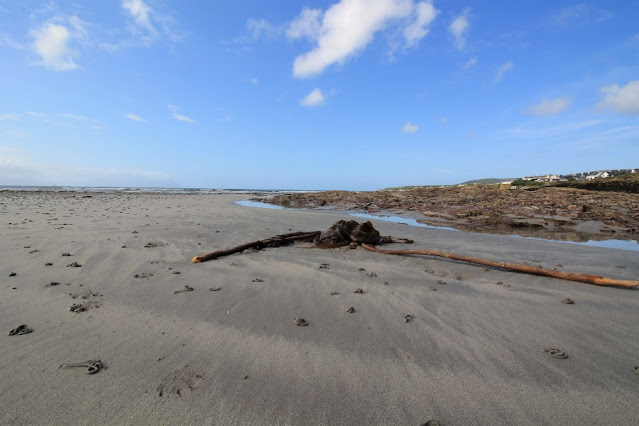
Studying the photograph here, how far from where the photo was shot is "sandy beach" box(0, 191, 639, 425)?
1.90 m

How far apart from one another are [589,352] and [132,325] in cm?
403

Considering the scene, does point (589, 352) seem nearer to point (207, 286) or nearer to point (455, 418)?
point (455, 418)

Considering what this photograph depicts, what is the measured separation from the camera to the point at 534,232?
30.0ft

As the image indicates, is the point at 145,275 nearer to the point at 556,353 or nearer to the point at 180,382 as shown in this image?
the point at 180,382

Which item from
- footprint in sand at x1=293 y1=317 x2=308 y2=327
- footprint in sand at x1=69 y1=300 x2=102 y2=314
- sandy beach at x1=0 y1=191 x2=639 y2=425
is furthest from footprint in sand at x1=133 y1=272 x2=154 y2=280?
footprint in sand at x1=293 y1=317 x2=308 y2=327

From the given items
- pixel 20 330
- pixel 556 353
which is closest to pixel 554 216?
pixel 556 353

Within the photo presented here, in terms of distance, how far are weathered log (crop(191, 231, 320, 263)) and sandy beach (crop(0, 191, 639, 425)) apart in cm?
39

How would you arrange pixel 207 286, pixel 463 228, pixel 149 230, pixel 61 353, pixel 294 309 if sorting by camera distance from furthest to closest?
pixel 463 228 < pixel 149 230 < pixel 207 286 < pixel 294 309 < pixel 61 353

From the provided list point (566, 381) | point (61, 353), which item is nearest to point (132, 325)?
point (61, 353)

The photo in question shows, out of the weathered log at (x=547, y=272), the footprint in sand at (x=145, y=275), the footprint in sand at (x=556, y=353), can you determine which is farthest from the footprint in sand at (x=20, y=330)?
the weathered log at (x=547, y=272)

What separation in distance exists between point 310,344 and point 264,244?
13.2ft

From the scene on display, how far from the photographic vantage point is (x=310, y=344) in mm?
2652

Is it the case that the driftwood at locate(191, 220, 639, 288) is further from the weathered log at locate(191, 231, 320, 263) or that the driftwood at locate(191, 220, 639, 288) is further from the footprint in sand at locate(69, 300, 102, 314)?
the footprint in sand at locate(69, 300, 102, 314)

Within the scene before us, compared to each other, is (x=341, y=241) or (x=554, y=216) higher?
(x=554, y=216)
